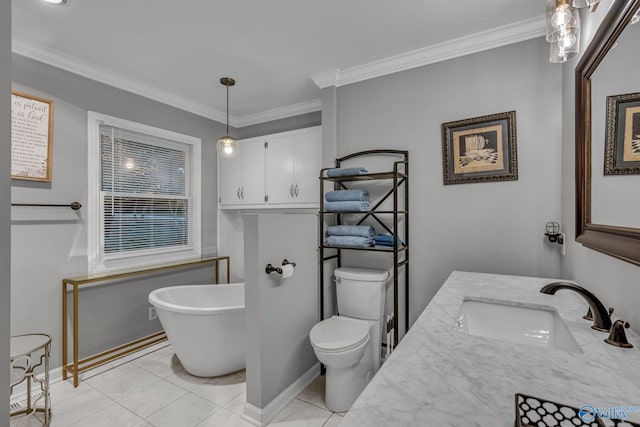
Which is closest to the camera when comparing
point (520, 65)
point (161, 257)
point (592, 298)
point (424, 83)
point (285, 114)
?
point (592, 298)

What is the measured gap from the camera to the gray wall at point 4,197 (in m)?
0.60

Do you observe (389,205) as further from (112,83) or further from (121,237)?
(112,83)

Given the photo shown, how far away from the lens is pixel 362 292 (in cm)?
232

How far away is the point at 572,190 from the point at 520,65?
973 mm

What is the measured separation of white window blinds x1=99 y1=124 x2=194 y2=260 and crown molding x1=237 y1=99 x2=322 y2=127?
80cm

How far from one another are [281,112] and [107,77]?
5.54 ft

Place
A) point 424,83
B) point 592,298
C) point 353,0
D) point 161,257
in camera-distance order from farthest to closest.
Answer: point 161,257, point 424,83, point 353,0, point 592,298

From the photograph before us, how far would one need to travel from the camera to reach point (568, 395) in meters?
0.65

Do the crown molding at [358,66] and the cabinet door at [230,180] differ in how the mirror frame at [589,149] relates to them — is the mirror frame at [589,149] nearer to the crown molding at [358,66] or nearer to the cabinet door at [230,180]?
the crown molding at [358,66]

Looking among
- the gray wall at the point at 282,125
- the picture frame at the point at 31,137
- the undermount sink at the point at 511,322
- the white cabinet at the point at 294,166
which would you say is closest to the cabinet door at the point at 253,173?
the white cabinet at the point at 294,166

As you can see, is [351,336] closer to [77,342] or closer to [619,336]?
[619,336]

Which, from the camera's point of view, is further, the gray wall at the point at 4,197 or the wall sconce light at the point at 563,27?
the wall sconce light at the point at 563,27

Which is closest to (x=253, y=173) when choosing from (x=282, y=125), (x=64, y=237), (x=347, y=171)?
(x=282, y=125)

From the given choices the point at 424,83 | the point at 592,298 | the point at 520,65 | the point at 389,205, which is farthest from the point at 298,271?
the point at 520,65
